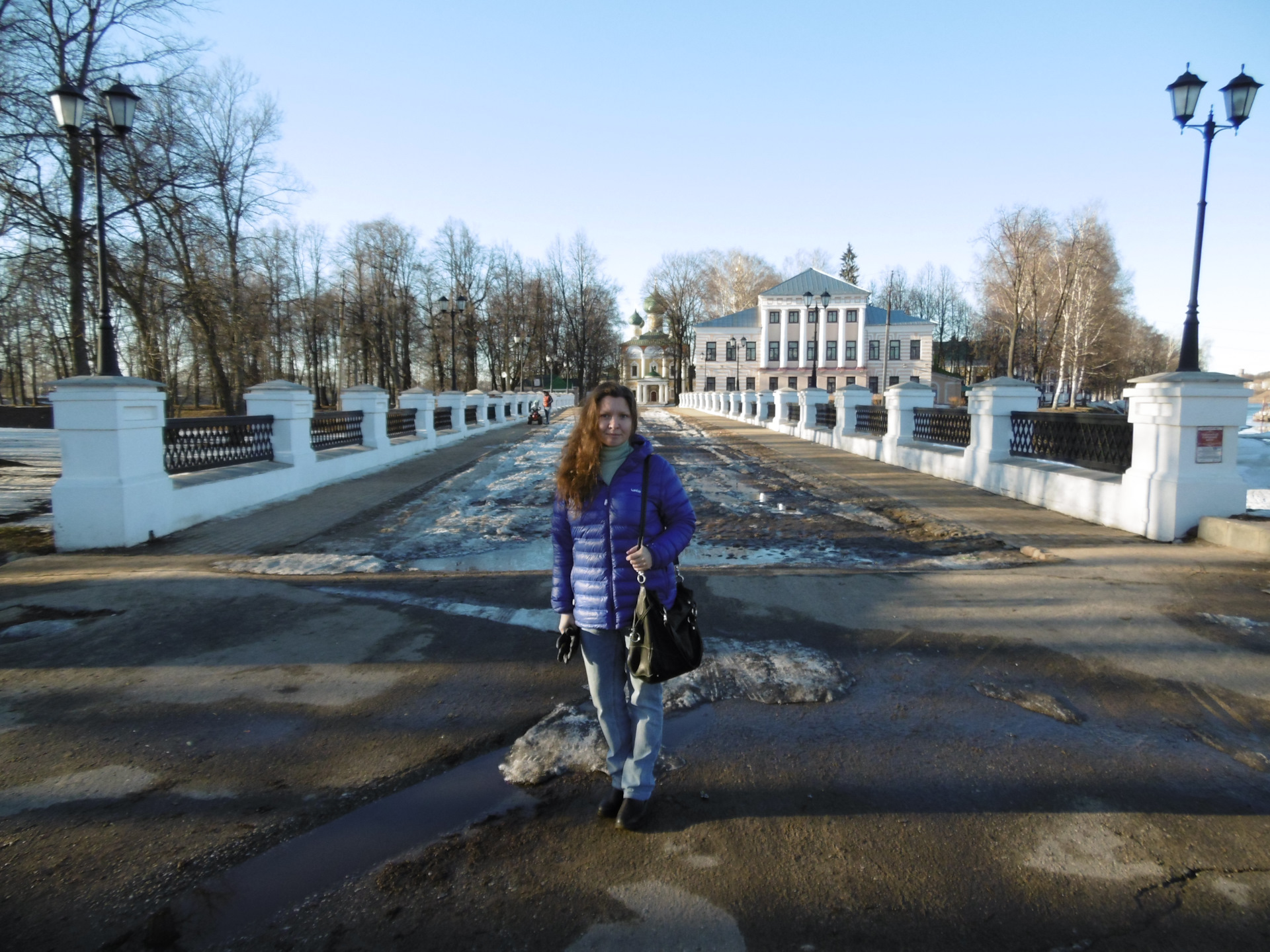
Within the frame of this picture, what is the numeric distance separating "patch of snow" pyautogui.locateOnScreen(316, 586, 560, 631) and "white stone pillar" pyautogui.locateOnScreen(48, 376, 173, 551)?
3051mm

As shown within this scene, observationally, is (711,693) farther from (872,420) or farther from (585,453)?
(872,420)

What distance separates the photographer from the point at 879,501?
10.9m

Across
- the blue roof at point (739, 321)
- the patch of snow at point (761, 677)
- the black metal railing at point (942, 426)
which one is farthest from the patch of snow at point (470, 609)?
the blue roof at point (739, 321)

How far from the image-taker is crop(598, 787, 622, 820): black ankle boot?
288cm

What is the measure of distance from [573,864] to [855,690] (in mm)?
2015

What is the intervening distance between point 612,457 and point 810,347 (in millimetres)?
84310

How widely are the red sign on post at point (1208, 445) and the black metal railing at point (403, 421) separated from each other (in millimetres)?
16177

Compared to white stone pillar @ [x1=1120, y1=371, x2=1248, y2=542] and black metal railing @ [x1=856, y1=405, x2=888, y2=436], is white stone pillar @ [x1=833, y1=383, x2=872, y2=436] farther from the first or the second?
white stone pillar @ [x1=1120, y1=371, x2=1248, y2=542]

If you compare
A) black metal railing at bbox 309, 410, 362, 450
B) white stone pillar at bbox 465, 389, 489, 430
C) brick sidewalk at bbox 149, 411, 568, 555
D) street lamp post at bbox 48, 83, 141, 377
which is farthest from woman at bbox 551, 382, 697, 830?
white stone pillar at bbox 465, 389, 489, 430

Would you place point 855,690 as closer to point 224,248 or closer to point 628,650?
point 628,650

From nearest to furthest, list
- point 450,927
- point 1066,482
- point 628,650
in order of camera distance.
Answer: point 450,927, point 628,650, point 1066,482

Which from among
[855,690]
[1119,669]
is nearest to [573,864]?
[855,690]

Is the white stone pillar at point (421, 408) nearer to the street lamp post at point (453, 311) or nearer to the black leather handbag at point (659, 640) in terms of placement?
the street lamp post at point (453, 311)

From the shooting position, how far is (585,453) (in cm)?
282
